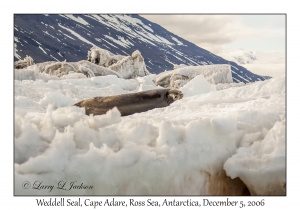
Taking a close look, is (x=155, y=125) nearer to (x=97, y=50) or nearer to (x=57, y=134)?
(x=57, y=134)

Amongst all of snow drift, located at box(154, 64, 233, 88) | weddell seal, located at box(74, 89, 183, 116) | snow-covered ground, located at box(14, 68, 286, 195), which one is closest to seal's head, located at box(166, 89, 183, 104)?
weddell seal, located at box(74, 89, 183, 116)

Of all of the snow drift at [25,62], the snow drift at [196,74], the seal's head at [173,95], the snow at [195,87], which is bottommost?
the seal's head at [173,95]

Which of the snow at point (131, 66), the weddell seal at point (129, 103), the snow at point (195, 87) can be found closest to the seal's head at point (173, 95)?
the weddell seal at point (129, 103)

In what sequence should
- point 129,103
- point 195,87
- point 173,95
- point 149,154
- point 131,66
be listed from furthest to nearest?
point 131,66 < point 195,87 < point 173,95 < point 129,103 < point 149,154

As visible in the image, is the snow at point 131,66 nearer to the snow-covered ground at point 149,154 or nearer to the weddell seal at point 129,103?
the weddell seal at point 129,103

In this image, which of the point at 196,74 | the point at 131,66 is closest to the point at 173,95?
the point at 196,74

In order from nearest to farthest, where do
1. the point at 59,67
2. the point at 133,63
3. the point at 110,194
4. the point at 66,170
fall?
the point at 66,170, the point at 110,194, the point at 59,67, the point at 133,63

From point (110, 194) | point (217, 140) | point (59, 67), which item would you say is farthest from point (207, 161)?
point (59, 67)

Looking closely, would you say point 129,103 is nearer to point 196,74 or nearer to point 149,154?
point 149,154
